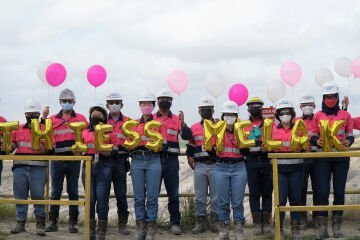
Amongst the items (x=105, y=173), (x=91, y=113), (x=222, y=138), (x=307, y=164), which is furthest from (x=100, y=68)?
(x=307, y=164)

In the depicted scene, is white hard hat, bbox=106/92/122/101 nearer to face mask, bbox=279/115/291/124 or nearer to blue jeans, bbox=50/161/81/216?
blue jeans, bbox=50/161/81/216

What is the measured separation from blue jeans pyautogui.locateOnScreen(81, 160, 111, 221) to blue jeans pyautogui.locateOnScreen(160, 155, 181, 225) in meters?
0.96

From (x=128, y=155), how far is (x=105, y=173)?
0.45m

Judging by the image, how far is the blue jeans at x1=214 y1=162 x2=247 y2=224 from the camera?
7066 millimetres

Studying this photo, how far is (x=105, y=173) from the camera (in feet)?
23.9

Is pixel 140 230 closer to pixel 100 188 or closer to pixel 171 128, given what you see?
pixel 100 188

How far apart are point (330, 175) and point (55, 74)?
445 cm

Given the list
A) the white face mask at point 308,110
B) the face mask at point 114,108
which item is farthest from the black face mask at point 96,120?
the white face mask at point 308,110

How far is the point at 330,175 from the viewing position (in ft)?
24.7

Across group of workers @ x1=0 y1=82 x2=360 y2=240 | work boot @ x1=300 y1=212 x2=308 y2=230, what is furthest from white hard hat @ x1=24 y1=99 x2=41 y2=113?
work boot @ x1=300 y1=212 x2=308 y2=230

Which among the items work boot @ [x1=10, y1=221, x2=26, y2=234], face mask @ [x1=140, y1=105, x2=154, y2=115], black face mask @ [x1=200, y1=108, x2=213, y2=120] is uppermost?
face mask @ [x1=140, y1=105, x2=154, y2=115]

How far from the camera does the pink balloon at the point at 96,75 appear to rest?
844cm

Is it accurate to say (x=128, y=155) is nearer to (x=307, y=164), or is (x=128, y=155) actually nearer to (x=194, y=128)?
(x=194, y=128)

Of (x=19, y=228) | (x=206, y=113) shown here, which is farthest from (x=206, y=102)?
(x=19, y=228)
